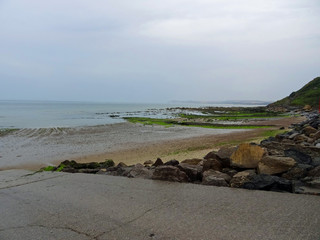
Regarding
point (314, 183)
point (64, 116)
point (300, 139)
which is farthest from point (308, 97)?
point (314, 183)

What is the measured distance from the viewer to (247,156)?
6137mm

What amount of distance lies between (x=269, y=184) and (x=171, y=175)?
201cm

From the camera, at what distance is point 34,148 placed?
1838 centimetres

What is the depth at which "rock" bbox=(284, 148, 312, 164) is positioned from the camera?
591cm

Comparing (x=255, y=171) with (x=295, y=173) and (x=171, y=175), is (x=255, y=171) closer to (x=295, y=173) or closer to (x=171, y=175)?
(x=295, y=173)

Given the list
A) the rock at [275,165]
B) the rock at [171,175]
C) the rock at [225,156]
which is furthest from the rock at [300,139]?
the rock at [171,175]

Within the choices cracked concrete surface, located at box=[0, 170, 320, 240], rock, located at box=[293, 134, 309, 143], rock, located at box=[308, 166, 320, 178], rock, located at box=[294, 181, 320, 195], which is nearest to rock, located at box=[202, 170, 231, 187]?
cracked concrete surface, located at box=[0, 170, 320, 240]

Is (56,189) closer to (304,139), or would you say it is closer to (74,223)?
(74,223)

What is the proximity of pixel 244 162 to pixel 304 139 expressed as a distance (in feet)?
19.9

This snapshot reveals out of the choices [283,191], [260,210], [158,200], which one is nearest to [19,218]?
[158,200]

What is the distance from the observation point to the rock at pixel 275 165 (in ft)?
18.0

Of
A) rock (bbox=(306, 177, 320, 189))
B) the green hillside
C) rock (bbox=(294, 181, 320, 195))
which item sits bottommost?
rock (bbox=(294, 181, 320, 195))

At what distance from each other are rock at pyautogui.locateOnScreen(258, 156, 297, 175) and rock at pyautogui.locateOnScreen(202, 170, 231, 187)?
75 cm

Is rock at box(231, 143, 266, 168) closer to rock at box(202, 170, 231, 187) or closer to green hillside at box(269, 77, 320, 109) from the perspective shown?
rock at box(202, 170, 231, 187)
